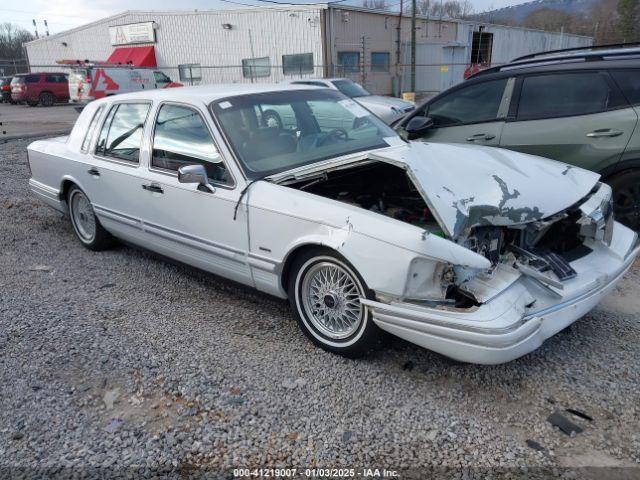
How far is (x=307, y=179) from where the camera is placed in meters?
3.46

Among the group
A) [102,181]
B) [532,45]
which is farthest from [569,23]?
[102,181]

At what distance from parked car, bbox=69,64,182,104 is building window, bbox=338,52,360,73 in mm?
8793

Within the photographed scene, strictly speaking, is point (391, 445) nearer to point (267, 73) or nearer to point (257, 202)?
point (257, 202)

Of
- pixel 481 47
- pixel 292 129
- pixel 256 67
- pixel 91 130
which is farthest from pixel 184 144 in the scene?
pixel 481 47

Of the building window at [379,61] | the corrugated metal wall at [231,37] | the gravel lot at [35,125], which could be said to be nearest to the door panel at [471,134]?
the gravel lot at [35,125]

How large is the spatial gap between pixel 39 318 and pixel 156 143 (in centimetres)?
158

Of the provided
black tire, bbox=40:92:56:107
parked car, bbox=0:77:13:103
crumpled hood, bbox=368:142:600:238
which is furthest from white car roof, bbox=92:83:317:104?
parked car, bbox=0:77:13:103

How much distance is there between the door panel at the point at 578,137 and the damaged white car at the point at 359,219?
1213 millimetres

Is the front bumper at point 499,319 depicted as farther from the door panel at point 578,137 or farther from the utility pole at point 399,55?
the utility pole at point 399,55

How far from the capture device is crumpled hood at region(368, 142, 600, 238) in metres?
2.93

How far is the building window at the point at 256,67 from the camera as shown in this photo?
2781cm

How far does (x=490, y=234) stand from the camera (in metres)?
3.09

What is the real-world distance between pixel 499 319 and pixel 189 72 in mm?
30342

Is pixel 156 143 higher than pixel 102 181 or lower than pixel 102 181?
higher
